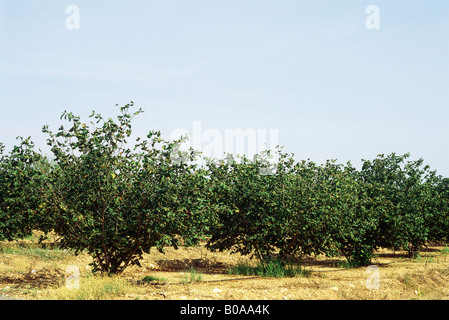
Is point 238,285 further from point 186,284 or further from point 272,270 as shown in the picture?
point 272,270

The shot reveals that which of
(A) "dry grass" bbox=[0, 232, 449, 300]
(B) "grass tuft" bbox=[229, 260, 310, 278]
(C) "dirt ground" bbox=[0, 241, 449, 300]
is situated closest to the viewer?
(A) "dry grass" bbox=[0, 232, 449, 300]

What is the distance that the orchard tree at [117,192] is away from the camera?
35.6ft

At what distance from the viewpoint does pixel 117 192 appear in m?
11.1

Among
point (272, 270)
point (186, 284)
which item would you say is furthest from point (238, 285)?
point (272, 270)

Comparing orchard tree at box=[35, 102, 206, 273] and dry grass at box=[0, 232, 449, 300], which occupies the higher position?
orchard tree at box=[35, 102, 206, 273]

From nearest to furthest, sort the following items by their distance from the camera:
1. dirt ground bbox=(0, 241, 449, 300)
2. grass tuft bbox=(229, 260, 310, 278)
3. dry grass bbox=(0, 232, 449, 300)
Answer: dry grass bbox=(0, 232, 449, 300) → dirt ground bbox=(0, 241, 449, 300) → grass tuft bbox=(229, 260, 310, 278)

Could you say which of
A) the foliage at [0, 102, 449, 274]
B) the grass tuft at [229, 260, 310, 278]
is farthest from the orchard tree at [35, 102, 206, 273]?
the grass tuft at [229, 260, 310, 278]

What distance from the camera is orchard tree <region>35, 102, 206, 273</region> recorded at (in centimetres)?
1085

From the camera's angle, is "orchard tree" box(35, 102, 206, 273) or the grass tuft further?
the grass tuft

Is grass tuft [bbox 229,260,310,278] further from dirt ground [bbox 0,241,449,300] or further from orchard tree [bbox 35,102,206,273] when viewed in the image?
orchard tree [bbox 35,102,206,273]

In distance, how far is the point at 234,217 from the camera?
16.1 metres

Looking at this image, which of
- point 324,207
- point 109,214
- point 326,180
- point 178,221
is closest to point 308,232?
point 324,207

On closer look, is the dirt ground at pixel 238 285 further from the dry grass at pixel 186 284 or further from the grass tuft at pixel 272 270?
the grass tuft at pixel 272 270
